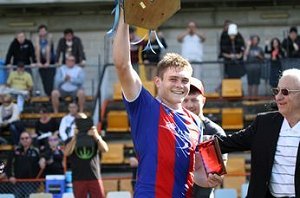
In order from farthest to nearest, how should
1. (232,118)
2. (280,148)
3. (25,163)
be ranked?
(232,118)
(25,163)
(280,148)

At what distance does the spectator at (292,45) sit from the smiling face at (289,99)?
456 inches

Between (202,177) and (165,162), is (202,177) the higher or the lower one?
the lower one

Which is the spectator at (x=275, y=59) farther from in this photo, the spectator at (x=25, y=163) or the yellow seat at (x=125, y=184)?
the spectator at (x=25, y=163)

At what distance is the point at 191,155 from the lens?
5.24 meters

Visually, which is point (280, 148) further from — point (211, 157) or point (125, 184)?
point (125, 184)

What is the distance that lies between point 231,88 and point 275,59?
114cm

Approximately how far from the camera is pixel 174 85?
5.27 m

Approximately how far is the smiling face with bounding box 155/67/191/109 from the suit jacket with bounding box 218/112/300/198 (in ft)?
2.22

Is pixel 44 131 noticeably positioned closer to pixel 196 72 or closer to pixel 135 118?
pixel 196 72

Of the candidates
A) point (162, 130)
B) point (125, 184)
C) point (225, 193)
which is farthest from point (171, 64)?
point (125, 184)

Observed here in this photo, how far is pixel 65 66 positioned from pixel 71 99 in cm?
71

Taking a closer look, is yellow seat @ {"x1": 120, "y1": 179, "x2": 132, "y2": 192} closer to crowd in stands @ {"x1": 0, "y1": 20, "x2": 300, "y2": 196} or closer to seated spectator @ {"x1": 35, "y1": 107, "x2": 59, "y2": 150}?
crowd in stands @ {"x1": 0, "y1": 20, "x2": 300, "y2": 196}

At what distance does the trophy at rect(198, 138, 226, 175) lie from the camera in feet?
17.2

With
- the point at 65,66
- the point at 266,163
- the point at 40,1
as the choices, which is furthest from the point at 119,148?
the point at 266,163
